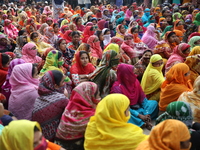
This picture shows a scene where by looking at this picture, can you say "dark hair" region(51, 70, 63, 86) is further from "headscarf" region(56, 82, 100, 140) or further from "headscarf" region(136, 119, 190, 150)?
"headscarf" region(136, 119, 190, 150)

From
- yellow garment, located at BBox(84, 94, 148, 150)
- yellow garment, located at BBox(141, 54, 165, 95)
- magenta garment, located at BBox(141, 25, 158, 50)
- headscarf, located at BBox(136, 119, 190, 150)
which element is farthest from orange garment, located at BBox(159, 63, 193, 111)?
magenta garment, located at BBox(141, 25, 158, 50)

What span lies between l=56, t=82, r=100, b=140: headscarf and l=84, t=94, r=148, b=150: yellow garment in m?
0.37

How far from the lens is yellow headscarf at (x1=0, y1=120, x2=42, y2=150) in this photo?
1.55 meters

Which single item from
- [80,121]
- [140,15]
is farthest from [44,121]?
[140,15]

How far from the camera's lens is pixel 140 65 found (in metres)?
4.40

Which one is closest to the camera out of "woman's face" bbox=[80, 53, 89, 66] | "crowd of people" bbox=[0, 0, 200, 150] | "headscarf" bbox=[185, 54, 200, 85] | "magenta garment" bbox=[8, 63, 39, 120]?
"crowd of people" bbox=[0, 0, 200, 150]

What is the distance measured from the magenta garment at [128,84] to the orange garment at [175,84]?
399 mm

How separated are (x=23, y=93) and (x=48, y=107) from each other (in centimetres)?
60

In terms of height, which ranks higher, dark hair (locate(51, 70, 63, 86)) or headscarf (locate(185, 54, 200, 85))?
dark hair (locate(51, 70, 63, 86))

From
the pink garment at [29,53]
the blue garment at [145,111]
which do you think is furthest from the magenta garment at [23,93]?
the pink garment at [29,53]

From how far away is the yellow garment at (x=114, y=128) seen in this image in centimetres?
205

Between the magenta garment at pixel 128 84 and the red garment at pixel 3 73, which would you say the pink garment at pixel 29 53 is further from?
the magenta garment at pixel 128 84

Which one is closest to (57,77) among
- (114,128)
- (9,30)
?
(114,128)

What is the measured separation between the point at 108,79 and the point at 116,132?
5.43 feet
